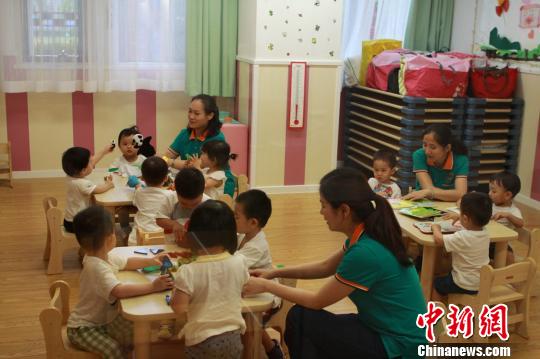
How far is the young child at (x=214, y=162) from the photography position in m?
2.98

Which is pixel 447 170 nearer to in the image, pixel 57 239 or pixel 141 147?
pixel 141 147

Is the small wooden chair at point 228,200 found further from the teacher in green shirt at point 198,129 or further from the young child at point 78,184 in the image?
the teacher in green shirt at point 198,129

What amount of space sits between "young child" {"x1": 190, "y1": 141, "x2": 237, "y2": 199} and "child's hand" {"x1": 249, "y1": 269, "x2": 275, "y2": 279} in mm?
974

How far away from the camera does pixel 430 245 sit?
2518 mm

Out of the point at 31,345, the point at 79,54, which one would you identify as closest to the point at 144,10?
the point at 79,54

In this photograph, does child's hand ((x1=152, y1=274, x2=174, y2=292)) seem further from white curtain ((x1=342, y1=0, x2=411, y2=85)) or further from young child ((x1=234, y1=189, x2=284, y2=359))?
white curtain ((x1=342, y1=0, x2=411, y2=85))

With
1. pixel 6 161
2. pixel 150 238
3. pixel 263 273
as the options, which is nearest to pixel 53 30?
pixel 6 161

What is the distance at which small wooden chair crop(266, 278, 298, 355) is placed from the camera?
194 cm

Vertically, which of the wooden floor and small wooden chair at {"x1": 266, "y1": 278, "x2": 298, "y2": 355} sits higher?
small wooden chair at {"x1": 266, "y1": 278, "x2": 298, "y2": 355}

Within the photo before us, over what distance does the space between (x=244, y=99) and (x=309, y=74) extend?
1.72 feet

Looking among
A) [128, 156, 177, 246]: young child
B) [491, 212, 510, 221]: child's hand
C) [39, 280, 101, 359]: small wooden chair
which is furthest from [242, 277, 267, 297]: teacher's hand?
[491, 212, 510, 221]: child's hand

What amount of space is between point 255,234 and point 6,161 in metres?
3.31

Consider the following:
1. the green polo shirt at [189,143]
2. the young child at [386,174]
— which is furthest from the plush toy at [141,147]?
the young child at [386,174]

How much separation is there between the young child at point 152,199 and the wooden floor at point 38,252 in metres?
0.35
